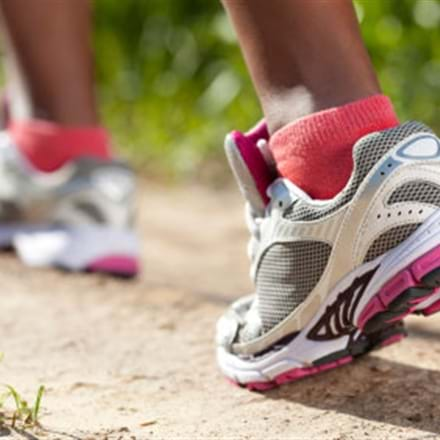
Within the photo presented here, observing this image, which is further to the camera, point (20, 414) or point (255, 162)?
point (255, 162)

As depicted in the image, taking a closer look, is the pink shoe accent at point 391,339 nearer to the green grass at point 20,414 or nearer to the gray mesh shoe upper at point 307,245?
the gray mesh shoe upper at point 307,245

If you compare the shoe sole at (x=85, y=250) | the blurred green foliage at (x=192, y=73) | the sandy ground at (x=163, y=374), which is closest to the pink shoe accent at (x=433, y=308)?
the sandy ground at (x=163, y=374)

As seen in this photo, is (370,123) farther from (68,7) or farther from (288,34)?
(68,7)

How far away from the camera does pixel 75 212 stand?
8.06 ft

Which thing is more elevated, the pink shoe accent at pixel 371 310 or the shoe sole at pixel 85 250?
the pink shoe accent at pixel 371 310

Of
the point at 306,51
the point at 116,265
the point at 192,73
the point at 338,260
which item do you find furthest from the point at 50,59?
the point at 192,73

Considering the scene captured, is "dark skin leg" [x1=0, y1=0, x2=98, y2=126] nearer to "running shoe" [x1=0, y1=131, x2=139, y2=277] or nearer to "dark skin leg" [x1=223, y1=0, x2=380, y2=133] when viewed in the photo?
"running shoe" [x1=0, y1=131, x2=139, y2=277]

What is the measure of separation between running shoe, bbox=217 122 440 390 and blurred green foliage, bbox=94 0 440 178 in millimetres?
1915

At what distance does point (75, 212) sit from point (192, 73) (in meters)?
1.88

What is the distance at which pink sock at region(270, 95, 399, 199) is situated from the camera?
146 centimetres

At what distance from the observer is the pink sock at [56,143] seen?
2494 mm

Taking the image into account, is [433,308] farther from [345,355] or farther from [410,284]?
[345,355]

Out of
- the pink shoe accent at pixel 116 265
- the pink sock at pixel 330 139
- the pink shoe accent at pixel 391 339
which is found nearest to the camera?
the pink sock at pixel 330 139

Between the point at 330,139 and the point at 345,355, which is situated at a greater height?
the point at 330,139
